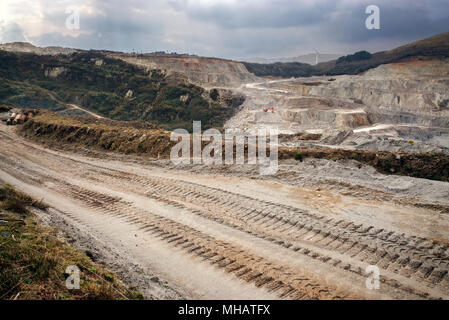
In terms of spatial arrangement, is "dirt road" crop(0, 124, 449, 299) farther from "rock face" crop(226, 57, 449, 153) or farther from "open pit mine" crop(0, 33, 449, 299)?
"rock face" crop(226, 57, 449, 153)

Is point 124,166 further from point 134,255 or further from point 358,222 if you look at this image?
point 358,222

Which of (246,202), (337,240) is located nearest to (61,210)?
(246,202)

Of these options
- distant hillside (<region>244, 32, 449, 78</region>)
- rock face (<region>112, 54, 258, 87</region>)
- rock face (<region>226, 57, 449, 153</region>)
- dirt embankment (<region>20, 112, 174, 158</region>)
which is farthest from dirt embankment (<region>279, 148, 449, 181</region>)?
distant hillside (<region>244, 32, 449, 78</region>)

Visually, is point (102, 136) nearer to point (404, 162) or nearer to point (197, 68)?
point (404, 162)

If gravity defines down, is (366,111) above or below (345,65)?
below

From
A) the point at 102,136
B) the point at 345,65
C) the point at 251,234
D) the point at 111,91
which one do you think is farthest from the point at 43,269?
the point at 345,65

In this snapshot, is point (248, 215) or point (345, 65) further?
point (345, 65)

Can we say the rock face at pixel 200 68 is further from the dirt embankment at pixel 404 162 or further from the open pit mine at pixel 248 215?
the dirt embankment at pixel 404 162

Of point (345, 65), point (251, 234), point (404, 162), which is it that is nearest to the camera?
point (251, 234)
